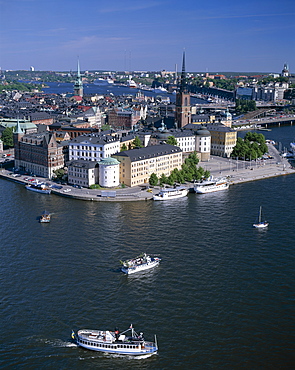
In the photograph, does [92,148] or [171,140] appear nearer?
[92,148]

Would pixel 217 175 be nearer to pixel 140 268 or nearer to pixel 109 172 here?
pixel 109 172

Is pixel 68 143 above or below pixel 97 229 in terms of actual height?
above

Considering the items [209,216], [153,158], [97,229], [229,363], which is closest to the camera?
[229,363]

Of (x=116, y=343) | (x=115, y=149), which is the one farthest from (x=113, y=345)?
(x=115, y=149)

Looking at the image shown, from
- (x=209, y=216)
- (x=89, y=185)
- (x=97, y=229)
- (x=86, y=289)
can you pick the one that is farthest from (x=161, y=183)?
(x=86, y=289)

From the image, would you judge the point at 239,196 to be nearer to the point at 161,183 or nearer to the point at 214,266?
the point at 161,183

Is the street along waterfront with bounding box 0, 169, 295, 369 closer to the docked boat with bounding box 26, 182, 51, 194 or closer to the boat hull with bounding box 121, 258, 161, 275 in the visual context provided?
the boat hull with bounding box 121, 258, 161, 275
